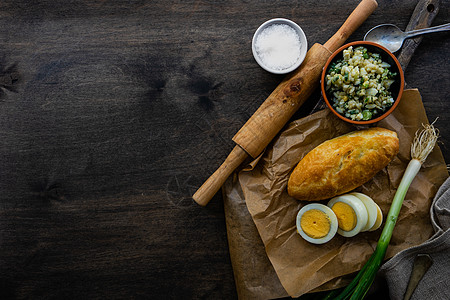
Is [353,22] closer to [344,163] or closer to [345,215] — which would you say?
[344,163]

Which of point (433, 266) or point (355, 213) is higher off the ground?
point (355, 213)

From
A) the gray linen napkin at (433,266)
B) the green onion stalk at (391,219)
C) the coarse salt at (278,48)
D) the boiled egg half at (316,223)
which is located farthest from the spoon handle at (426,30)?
the boiled egg half at (316,223)

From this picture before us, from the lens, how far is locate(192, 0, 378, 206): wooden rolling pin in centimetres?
150

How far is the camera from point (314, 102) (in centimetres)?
165

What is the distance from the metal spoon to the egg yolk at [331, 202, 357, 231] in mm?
789

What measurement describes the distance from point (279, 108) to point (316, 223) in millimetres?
548

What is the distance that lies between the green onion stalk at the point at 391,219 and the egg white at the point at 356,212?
4.9 inches

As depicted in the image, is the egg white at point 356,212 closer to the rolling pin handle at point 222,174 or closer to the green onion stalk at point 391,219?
the green onion stalk at point 391,219

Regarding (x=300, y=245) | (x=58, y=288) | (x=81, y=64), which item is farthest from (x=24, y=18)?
(x=300, y=245)

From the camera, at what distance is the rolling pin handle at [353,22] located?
155 cm

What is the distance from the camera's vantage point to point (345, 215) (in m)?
1.49

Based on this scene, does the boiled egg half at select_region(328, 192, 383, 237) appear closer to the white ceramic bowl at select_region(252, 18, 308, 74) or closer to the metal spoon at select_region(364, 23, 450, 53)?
the white ceramic bowl at select_region(252, 18, 308, 74)

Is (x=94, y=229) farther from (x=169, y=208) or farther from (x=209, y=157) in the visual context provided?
(x=209, y=157)

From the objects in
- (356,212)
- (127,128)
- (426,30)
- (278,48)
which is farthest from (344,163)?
(127,128)
